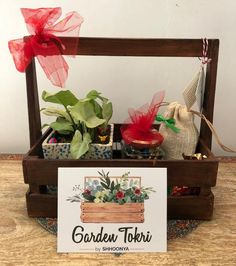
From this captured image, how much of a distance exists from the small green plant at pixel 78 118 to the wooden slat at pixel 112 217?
0.10 meters

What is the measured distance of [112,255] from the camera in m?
0.49

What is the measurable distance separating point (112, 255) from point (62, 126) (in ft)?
0.84

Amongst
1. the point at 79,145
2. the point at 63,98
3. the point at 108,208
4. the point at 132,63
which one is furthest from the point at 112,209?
the point at 132,63

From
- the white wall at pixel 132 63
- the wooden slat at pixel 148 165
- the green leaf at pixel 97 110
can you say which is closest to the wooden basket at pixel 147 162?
the wooden slat at pixel 148 165

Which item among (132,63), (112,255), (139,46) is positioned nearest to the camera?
(112,255)

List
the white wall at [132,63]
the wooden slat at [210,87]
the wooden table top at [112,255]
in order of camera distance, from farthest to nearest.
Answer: the white wall at [132,63] < the wooden slat at [210,87] < the wooden table top at [112,255]

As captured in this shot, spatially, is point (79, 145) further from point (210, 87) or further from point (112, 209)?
point (210, 87)

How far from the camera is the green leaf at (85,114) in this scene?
570 mm

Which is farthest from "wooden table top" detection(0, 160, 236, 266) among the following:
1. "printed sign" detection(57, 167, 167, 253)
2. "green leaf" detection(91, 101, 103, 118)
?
"green leaf" detection(91, 101, 103, 118)

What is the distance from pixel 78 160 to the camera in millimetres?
537

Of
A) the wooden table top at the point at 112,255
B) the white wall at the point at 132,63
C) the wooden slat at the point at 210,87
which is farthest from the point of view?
the white wall at the point at 132,63

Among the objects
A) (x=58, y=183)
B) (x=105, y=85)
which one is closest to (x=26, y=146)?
(x=105, y=85)

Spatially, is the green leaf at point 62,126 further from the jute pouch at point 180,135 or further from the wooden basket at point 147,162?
the jute pouch at point 180,135

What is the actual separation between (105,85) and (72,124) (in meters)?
0.26
